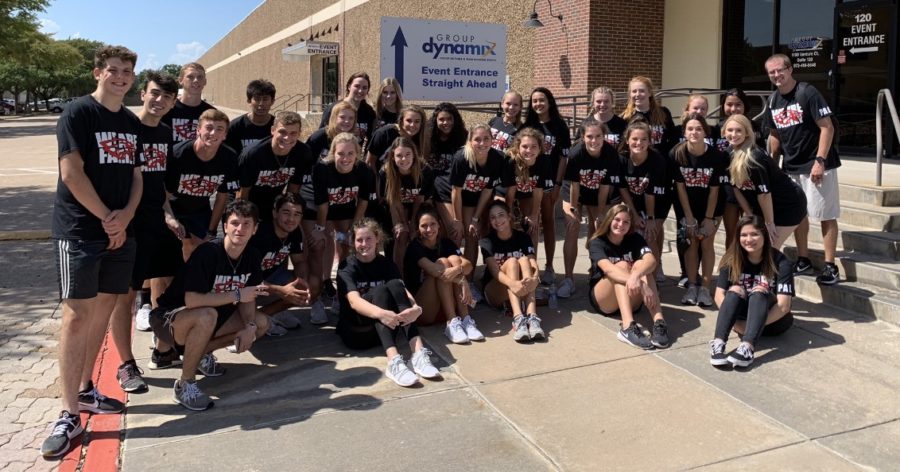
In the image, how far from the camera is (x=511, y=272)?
547cm

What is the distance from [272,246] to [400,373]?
5.10ft

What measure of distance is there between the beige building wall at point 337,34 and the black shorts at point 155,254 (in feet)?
23.1

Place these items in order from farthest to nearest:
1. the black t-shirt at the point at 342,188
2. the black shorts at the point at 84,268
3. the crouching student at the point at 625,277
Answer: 1. the black t-shirt at the point at 342,188
2. the crouching student at the point at 625,277
3. the black shorts at the point at 84,268

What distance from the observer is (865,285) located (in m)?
5.77

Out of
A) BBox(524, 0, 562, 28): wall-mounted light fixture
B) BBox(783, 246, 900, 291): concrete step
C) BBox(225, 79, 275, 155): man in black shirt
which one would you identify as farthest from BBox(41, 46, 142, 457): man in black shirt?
BBox(524, 0, 562, 28): wall-mounted light fixture

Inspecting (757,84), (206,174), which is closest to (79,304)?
(206,174)

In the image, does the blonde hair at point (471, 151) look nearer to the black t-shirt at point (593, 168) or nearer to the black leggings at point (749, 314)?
the black t-shirt at point (593, 168)

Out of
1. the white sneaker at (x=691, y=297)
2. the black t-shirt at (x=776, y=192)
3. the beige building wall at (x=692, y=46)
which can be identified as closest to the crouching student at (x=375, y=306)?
the white sneaker at (x=691, y=297)

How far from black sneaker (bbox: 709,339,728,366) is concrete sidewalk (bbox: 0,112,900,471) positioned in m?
0.06

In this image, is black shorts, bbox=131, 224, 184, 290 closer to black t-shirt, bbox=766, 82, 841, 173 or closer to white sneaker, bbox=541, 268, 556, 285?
white sneaker, bbox=541, 268, 556, 285

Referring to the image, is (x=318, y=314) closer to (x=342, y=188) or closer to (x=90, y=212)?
(x=342, y=188)

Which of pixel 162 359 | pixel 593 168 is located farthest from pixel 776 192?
pixel 162 359

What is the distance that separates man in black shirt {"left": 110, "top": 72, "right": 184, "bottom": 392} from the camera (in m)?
4.36

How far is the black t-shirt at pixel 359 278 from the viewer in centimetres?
491
